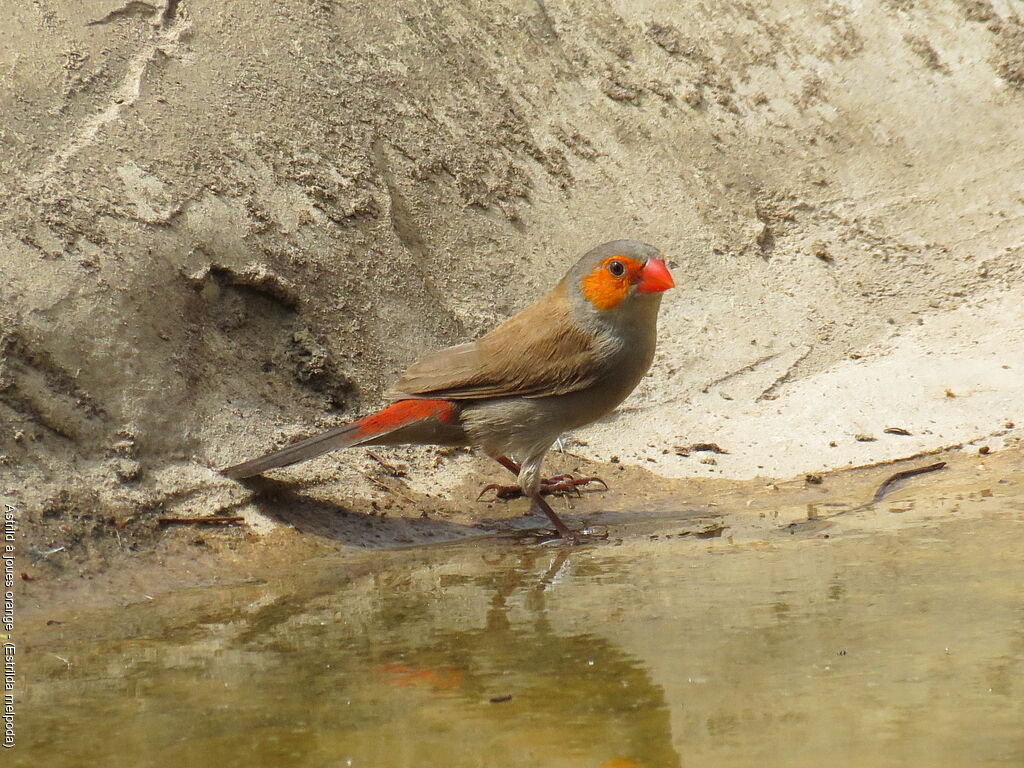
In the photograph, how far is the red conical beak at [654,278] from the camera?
482 centimetres

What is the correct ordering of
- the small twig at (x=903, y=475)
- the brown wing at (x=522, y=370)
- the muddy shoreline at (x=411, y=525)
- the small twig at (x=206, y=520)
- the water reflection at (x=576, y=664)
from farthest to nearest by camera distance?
1. the small twig at (x=903, y=475)
2. the brown wing at (x=522, y=370)
3. the small twig at (x=206, y=520)
4. the muddy shoreline at (x=411, y=525)
5. the water reflection at (x=576, y=664)

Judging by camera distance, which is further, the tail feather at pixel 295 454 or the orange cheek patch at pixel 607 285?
the orange cheek patch at pixel 607 285

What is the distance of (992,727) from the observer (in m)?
2.58

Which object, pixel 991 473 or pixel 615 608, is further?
pixel 991 473

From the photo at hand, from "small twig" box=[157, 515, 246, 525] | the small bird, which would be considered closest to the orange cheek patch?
the small bird

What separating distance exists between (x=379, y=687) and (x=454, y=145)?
161 inches

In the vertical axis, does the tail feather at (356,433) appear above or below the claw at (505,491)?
above

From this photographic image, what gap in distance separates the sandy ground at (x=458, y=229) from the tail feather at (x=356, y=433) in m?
0.20

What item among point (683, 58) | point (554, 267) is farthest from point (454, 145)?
point (683, 58)

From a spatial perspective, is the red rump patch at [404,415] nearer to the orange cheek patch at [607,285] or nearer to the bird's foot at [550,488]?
the bird's foot at [550,488]

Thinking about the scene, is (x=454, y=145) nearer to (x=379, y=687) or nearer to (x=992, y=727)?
(x=379, y=687)

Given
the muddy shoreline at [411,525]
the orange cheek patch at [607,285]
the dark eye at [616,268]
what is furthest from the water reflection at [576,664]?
the dark eye at [616,268]

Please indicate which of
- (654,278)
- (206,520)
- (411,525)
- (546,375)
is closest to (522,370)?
(546,375)

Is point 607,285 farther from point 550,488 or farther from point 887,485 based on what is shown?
point 887,485
